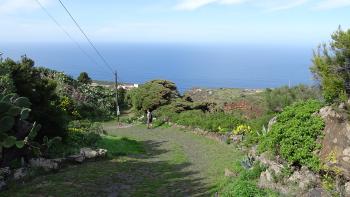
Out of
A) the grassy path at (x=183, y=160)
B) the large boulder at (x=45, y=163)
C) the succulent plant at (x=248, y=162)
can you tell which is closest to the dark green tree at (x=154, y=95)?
the grassy path at (x=183, y=160)

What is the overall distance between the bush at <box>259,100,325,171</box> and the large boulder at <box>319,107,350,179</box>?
0.24 m

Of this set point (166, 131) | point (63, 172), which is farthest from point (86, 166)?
point (166, 131)

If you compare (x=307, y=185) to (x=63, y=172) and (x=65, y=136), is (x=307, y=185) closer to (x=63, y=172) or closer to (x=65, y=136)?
(x=63, y=172)

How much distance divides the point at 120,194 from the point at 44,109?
712 centimetres

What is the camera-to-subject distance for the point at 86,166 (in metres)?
19.2

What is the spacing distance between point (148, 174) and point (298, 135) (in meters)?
6.76

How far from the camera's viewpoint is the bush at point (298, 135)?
46.4 ft

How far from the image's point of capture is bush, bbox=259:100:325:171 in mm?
14146

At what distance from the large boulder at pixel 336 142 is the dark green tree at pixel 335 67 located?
0.61 meters

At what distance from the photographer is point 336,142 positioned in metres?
13.7

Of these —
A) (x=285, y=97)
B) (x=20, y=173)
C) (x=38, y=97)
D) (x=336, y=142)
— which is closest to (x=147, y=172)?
(x=20, y=173)

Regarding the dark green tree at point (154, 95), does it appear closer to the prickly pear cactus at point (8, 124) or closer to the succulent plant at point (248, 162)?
the succulent plant at point (248, 162)

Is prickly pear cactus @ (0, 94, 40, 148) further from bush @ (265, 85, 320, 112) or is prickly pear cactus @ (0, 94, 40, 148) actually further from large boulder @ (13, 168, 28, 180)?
bush @ (265, 85, 320, 112)

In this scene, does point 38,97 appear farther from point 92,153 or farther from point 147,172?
point 147,172
